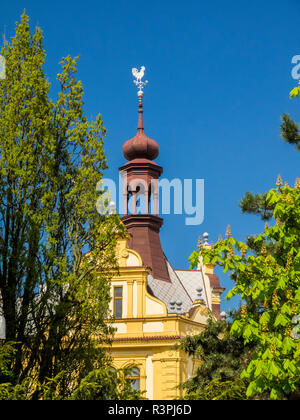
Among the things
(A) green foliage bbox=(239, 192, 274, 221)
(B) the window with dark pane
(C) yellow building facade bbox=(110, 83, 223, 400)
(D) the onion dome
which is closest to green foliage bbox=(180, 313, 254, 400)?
(A) green foliage bbox=(239, 192, 274, 221)

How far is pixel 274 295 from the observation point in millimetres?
14031

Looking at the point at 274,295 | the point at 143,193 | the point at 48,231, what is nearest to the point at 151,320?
the point at 143,193

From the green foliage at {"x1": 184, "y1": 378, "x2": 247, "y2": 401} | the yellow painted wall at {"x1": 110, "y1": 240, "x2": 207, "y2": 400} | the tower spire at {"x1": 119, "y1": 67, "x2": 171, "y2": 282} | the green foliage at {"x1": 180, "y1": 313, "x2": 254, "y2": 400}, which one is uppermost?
the tower spire at {"x1": 119, "y1": 67, "x2": 171, "y2": 282}

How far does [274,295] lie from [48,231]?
681cm

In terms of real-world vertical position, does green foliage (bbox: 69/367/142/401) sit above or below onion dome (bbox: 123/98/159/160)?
below

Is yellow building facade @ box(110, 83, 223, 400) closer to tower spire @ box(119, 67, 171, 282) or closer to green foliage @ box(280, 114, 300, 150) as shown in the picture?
tower spire @ box(119, 67, 171, 282)

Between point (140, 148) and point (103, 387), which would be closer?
point (103, 387)

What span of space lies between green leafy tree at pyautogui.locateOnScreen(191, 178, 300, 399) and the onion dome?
102 feet

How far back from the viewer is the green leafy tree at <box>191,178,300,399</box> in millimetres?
13273

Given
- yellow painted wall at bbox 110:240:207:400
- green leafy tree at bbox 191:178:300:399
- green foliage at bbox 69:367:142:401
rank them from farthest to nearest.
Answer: yellow painted wall at bbox 110:240:207:400, green foliage at bbox 69:367:142:401, green leafy tree at bbox 191:178:300:399

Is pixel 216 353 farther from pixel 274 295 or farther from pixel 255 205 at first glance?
pixel 274 295

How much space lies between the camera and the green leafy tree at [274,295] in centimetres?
1327

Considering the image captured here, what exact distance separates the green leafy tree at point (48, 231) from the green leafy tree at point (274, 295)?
16.1 feet

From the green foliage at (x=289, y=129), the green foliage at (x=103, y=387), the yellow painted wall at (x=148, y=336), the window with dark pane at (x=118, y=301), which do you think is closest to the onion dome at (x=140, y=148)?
the yellow painted wall at (x=148, y=336)
